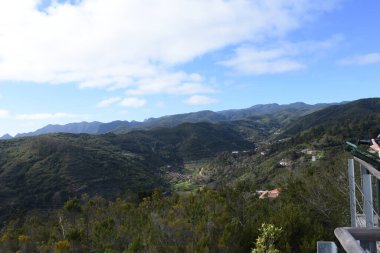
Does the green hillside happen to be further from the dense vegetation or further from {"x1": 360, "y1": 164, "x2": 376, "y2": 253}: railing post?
{"x1": 360, "y1": 164, "x2": 376, "y2": 253}: railing post

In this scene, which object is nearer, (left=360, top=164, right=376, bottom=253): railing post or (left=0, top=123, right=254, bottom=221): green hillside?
(left=360, top=164, right=376, bottom=253): railing post

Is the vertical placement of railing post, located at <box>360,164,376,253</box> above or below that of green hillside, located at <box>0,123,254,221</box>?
above

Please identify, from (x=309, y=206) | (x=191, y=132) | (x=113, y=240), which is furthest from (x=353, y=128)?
(x=191, y=132)

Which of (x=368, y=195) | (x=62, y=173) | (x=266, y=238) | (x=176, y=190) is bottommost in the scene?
(x=176, y=190)

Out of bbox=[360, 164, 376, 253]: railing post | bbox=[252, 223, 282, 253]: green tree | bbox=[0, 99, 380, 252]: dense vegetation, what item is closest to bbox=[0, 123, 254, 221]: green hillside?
bbox=[0, 99, 380, 252]: dense vegetation

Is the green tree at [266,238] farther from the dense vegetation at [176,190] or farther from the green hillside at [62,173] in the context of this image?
Answer: the green hillside at [62,173]

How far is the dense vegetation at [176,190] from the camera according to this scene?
10.5 metres

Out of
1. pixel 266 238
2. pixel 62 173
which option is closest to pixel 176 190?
pixel 62 173

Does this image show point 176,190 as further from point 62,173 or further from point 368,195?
point 368,195

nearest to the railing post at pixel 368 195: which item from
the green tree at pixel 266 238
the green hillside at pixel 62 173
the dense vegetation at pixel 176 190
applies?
the green tree at pixel 266 238

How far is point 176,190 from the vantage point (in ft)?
257

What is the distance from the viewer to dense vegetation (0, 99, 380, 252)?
10477mm

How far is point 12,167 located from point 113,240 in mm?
75816

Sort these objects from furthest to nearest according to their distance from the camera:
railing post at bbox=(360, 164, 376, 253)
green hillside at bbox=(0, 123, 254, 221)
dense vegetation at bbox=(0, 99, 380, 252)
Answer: green hillside at bbox=(0, 123, 254, 221) → dense vegetation at bbox=(0, 99, 380, 252) → railing post at bbox=(360, 164, 376, 253)
